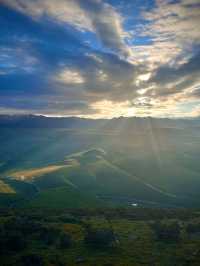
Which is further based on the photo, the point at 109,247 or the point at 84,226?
the point at 84,226

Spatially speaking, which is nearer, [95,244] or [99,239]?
[95,244]

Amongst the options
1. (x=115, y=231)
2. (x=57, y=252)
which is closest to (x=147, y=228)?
(x=115, y=231)

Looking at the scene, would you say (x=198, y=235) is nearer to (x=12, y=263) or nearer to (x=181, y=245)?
(x=181, y=245)

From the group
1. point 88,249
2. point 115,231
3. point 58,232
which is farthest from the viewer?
point 115,231

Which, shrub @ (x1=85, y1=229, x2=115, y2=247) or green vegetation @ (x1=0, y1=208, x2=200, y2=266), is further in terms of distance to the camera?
shrub @ (x1=85, y1=229, x2=115, y2=247)

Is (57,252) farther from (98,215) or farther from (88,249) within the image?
(98,215)

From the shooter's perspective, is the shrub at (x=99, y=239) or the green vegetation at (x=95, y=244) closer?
the green vegetation at (x=95, y=244)

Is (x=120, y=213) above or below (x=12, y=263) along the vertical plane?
below

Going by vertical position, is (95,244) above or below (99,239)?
below

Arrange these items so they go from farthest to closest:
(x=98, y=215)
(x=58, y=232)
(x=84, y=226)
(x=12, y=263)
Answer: (x=98, y=215), (x=84, y=226), (x=58, y=232), (x=12, y=263)

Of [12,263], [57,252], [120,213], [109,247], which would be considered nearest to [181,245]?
[109,247]
